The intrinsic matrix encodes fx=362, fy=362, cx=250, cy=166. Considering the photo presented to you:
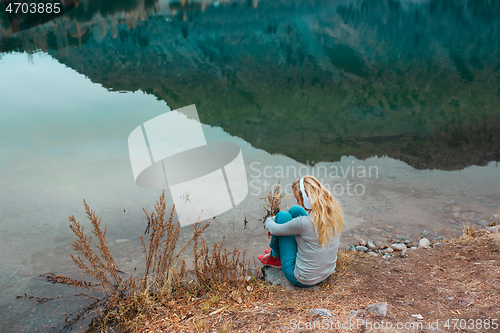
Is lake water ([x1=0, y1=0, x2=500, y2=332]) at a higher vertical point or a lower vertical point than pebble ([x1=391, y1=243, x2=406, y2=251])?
lower

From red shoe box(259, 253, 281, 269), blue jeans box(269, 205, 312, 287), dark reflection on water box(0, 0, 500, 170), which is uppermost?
blue jeans box(269, 205, 312, 287)

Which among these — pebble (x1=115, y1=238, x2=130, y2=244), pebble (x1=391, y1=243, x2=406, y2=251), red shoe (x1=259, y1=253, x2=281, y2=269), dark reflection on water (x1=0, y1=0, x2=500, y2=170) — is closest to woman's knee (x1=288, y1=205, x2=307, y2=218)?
red shoe (x1=259, y1=253, x2=281, y2=269)

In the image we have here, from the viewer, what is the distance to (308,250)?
3.28 meters

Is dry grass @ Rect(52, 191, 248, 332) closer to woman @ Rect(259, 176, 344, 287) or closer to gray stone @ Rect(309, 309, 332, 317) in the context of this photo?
woman @ Rect(259, 176, 344, 287)

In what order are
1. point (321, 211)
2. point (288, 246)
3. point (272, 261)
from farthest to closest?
point (272, 261) < point (288, 246) < point (321, 211)

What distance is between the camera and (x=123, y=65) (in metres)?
18.6

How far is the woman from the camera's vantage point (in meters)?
3.17

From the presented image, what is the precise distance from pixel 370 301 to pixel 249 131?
6772 mm

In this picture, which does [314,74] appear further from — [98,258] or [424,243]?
[98,258]

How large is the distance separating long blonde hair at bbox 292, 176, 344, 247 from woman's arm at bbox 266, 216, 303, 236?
0.13 meters

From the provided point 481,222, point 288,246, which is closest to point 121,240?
point 288,246

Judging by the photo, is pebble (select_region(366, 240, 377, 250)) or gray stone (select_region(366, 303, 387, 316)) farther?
pebble (select_region(366, 240, 377, 250))

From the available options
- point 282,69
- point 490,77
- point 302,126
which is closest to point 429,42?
point 490,77

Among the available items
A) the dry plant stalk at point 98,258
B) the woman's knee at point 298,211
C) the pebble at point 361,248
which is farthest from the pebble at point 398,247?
the dry plant stalk at point 98,258
